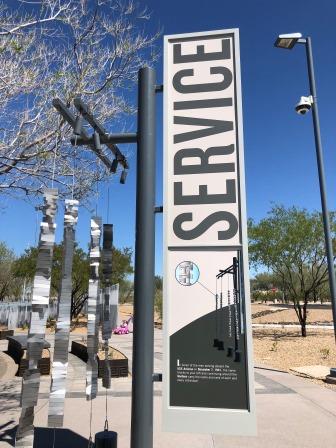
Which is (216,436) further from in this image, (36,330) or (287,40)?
(287,40)

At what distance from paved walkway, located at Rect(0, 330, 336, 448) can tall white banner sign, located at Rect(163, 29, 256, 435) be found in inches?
103

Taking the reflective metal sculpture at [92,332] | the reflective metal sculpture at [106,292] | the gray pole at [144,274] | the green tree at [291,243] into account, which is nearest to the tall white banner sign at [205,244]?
the gray pole at [144,274]

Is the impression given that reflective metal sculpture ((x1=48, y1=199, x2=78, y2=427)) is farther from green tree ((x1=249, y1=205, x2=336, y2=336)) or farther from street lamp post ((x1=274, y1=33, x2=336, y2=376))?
green tree ((x1=249, y1=205, x2=336, y2=336))

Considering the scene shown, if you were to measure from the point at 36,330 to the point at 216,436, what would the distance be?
3807mm

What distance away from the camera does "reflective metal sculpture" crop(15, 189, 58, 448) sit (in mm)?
3100

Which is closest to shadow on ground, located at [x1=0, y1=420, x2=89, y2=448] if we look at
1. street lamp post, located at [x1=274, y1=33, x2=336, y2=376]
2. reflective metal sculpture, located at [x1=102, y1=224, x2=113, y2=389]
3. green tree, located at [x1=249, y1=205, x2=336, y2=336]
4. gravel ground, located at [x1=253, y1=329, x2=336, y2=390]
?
reflective metal sculpture, located at [x1=102, y1=224, x2=113, y2=389]

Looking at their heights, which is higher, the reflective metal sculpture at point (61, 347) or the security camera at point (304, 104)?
the security camera at point (304, 104)

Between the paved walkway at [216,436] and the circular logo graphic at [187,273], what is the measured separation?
3.17m

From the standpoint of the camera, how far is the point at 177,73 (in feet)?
12.4

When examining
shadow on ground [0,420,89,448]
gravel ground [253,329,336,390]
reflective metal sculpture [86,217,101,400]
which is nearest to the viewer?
reflective metal sculpture [86,217,101,400]

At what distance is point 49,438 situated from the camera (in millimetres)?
5578

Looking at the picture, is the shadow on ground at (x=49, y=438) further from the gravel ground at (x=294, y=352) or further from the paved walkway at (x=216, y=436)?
the gravel ground at (x=294, y=352)

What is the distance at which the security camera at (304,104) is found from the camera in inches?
364

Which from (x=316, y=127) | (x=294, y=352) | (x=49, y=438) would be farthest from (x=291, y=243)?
(x=49, y=438)
